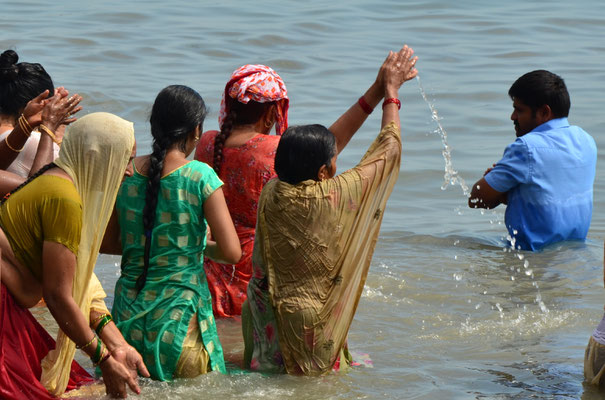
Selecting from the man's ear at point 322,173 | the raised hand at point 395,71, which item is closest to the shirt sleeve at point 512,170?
the raised hand at point 395,71

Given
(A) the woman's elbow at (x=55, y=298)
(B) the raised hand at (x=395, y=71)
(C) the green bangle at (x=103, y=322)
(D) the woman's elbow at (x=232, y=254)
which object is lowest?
(C) the green bangle at (x=103, y=322)

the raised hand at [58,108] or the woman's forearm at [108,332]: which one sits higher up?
the raised hand at [58,108]

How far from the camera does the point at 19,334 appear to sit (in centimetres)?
382

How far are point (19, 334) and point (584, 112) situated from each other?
32.2ft

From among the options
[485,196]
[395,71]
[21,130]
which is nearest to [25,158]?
[21,130]

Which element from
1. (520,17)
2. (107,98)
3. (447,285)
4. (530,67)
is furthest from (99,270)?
(520,17)

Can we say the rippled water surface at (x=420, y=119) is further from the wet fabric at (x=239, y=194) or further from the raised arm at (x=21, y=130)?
the raised arm at (x=21, y=130)

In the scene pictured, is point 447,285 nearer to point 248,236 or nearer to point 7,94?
point 248,236

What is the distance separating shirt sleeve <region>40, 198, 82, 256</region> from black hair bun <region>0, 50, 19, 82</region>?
1.98 m

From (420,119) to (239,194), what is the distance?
7433 mm

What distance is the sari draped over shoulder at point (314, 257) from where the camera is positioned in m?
4.21

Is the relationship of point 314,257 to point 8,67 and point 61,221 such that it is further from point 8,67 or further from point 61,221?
point 8,67

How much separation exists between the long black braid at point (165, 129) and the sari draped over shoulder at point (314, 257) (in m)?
0.44

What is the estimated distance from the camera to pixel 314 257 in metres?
4.25
